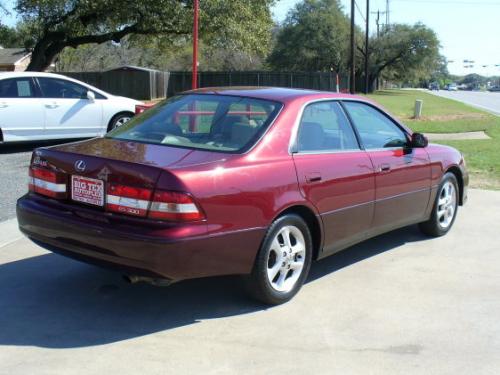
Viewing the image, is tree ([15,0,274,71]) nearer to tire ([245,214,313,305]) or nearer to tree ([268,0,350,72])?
tire ([245,214,313,305])

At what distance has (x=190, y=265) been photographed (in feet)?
A: 12.3

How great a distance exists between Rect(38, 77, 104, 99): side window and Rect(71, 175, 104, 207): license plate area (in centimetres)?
771

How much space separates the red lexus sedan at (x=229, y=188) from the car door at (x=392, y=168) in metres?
0.02

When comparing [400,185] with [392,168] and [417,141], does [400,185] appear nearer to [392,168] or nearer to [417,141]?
[392,168]

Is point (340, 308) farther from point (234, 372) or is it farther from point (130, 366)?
point (130, 366)

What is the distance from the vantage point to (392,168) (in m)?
5.34

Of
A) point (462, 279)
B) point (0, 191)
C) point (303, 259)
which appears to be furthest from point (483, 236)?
point (0, 191)

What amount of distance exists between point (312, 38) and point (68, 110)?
2249 inches

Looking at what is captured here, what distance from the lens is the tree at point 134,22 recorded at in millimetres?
24609

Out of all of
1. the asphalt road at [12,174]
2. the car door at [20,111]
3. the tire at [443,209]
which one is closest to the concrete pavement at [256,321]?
the tire at [443,209]

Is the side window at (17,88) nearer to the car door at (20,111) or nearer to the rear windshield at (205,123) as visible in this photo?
the car door at (20,111)

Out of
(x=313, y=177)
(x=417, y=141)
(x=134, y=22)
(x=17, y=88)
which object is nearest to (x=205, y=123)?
(x=313, y=177)

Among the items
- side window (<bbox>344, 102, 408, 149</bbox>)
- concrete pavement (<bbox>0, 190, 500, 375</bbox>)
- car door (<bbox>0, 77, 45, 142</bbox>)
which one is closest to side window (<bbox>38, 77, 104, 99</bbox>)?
car door (<bbox>0, 77, 45, 142</bbox>)

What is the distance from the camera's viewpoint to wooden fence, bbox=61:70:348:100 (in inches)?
1642
